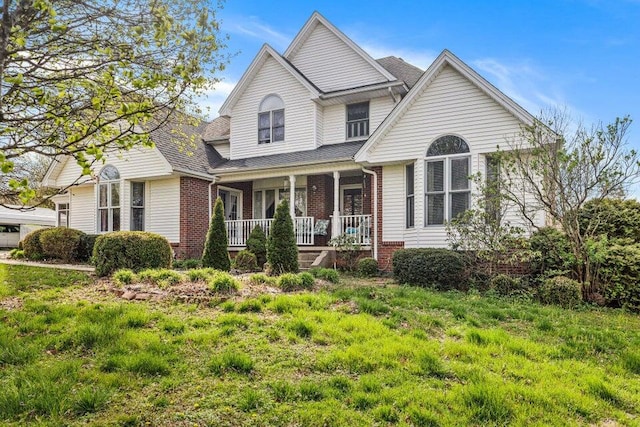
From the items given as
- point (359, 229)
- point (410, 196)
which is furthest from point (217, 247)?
point (410, 196)

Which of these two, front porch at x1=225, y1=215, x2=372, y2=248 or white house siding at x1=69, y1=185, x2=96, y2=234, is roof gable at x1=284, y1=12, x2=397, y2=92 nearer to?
front porch at x1=225, y1=215, x2=372, y2=248

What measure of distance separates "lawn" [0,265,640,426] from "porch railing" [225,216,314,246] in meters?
8.33

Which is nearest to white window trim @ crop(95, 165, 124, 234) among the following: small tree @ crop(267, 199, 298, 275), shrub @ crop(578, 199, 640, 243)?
small tree @ crop(267, 199, 298, 275)

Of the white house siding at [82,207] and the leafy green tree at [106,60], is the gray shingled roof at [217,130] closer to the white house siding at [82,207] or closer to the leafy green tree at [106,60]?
the white house siding at [82,207]

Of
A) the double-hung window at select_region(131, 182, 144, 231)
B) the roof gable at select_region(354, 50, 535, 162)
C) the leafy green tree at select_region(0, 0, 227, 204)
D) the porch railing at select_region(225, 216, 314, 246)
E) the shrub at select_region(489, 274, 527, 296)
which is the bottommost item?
the shrub at select_region(489, 274, 527, 296)

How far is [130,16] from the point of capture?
18.7 feet

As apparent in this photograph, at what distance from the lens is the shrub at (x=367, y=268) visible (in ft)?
40.3

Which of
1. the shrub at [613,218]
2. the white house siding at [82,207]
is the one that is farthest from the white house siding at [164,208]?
the shrub at [613,218]

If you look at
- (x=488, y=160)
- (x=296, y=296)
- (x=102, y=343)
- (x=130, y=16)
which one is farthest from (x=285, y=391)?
(x=488, y=160)

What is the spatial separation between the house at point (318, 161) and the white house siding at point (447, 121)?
0.03 m

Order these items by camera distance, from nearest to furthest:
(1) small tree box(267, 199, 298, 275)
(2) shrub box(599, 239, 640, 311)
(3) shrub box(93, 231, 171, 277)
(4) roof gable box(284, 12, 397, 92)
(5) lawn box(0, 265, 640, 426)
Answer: (5) lawn box(0, 265, 640, 426) < (2) shrub box(599, 239, 640, 311) < (1) small tree box(267, 199, 298, 275) < (3) shrub box(93, 231, 171, 277) < (4) roof gable box(284, 12, 397, 92)

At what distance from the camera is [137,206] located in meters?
17.5

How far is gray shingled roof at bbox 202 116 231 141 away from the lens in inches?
767

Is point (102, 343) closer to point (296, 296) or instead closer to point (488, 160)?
point (296, 296)
